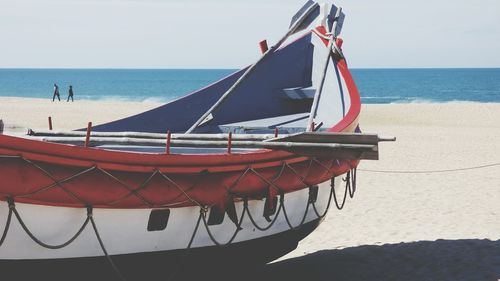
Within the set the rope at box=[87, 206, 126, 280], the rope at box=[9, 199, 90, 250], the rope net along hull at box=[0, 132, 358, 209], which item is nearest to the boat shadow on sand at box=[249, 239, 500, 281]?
the rope net along hull at box=[0, 132, 358, 209]

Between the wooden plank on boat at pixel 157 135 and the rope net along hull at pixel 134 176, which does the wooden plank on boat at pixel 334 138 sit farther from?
the wooden plank on boat at pixel 157 135

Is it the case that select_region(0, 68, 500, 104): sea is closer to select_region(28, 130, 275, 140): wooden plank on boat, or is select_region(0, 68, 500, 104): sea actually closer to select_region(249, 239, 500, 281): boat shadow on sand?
select_region(249, 239, 500, 281): boat shadow on sand

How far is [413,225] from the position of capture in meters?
9.16

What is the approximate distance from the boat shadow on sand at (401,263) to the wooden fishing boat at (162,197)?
0.62m

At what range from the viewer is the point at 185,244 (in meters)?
5.27

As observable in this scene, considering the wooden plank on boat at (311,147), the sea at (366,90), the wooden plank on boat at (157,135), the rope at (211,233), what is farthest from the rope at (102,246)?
the sea at (366,90)

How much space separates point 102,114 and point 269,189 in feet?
90.1

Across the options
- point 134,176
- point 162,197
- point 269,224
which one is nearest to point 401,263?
point 269,224

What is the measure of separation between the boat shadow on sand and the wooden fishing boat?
615mm

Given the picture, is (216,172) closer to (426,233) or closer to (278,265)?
(278,265)

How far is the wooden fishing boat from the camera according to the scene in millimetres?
4434

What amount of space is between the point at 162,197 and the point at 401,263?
10.9 ft

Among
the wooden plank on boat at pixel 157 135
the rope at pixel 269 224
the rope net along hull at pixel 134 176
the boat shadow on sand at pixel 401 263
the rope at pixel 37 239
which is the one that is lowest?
the boat shadow on sand at pixel 401 263

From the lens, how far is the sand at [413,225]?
22.7ft
